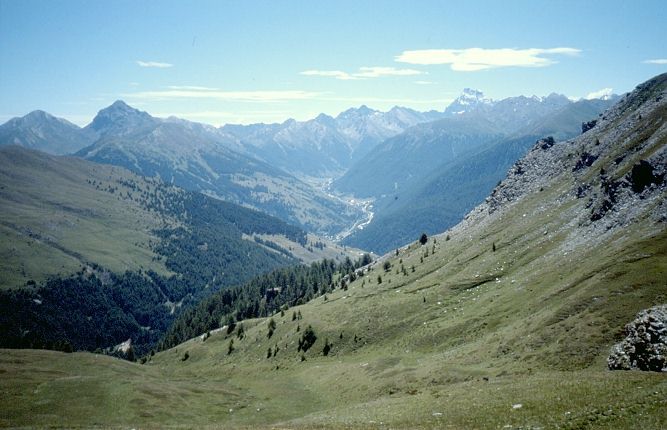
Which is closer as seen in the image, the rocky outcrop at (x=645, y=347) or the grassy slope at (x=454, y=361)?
the grassy slope at (x=454, y=361)

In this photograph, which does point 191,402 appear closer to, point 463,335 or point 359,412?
point 359,412

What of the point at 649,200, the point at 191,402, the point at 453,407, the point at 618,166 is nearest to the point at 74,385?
the point at 191,402

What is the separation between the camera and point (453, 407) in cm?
4678

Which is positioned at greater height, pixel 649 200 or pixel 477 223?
pixel 649 200

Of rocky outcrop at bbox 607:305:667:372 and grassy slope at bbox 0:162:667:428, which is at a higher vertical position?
rocky outcrop at bbox 607:305:667:372

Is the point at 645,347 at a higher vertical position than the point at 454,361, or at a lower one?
higher

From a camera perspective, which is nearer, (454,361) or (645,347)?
(645,347)

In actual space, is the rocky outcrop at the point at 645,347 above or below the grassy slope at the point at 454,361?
above

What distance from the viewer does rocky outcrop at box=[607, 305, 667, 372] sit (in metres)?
44.9

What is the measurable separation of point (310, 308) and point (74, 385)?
320ft

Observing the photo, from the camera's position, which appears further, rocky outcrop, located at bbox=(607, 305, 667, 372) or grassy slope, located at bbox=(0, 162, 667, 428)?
rocky outcrop, located at bbox=(607, 305, 667, 372)

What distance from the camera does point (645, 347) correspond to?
153 ft

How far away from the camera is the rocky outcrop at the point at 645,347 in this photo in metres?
44.9

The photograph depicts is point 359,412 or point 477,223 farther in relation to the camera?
point 477,223
